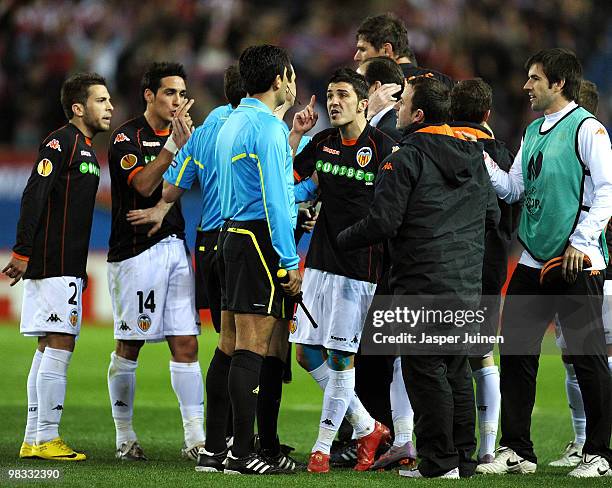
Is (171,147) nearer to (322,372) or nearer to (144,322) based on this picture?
(144,322)

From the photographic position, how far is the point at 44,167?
6578 millimetres

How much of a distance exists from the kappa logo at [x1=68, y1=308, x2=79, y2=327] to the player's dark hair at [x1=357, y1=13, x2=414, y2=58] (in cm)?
271

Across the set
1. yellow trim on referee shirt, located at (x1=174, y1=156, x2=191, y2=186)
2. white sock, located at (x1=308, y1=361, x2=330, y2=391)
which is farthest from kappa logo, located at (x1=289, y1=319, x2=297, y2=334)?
yellow trim on referee shirt, located at (x1=174, y1=156, x2=191, y2=186)

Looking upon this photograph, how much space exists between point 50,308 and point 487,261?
8.43 feet

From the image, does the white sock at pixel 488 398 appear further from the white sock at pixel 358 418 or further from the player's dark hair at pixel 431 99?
the player's dark hair at pixel 431 99

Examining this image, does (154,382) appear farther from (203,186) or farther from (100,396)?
(203,186)

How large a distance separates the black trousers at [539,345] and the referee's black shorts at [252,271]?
131 cm

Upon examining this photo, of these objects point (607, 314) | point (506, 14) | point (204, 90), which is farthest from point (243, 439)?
point (506, 14)

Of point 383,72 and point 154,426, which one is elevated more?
point 383,72

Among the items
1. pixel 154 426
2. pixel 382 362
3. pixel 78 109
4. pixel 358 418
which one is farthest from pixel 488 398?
pixel 78 109

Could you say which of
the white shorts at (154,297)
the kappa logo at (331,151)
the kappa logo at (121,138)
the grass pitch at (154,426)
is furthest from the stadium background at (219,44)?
the kappa logo at (331,151)

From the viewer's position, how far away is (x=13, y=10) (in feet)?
57.1

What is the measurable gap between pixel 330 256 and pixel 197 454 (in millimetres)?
1440

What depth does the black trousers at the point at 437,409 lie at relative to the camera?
5711 mm
